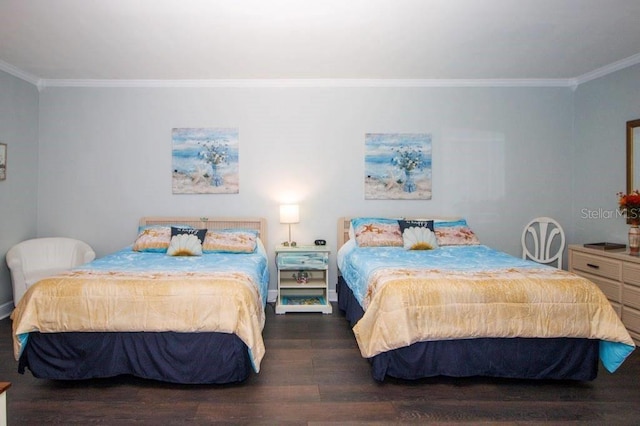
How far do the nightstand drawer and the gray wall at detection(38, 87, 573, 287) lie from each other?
0.44m

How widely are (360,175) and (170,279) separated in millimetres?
2674

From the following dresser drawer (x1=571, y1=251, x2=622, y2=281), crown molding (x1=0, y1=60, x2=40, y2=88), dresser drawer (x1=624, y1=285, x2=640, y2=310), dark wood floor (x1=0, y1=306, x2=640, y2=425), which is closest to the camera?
dark wood floor (x1=0, y1=306, x2=640, y2=425)

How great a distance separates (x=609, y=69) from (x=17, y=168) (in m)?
6.43

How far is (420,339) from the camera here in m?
2.60

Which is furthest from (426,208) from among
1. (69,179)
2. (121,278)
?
(69,179)

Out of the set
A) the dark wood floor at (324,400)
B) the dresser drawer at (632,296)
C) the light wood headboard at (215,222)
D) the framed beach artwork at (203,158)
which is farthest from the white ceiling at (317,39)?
the dark wood floor at (324,400)

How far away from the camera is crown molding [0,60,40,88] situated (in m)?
4.18

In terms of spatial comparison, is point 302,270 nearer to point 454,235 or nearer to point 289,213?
point 289,213

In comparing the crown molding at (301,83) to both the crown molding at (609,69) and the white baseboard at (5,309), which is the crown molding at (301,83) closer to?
the crown molding at (609,69)

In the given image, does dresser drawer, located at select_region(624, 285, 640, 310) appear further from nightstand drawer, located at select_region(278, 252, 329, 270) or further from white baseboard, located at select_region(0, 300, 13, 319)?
white baseboard, located at select_region(0, 300, 13, 319)

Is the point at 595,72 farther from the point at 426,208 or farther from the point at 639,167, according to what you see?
the point at 426,208

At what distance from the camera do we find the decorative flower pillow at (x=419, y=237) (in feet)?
13.5

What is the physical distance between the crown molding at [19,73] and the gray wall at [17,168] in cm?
4

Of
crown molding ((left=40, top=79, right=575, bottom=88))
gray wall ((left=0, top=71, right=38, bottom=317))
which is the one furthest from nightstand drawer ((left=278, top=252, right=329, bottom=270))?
gray wall ((left=0, top=71, right=38, bottom=317))
